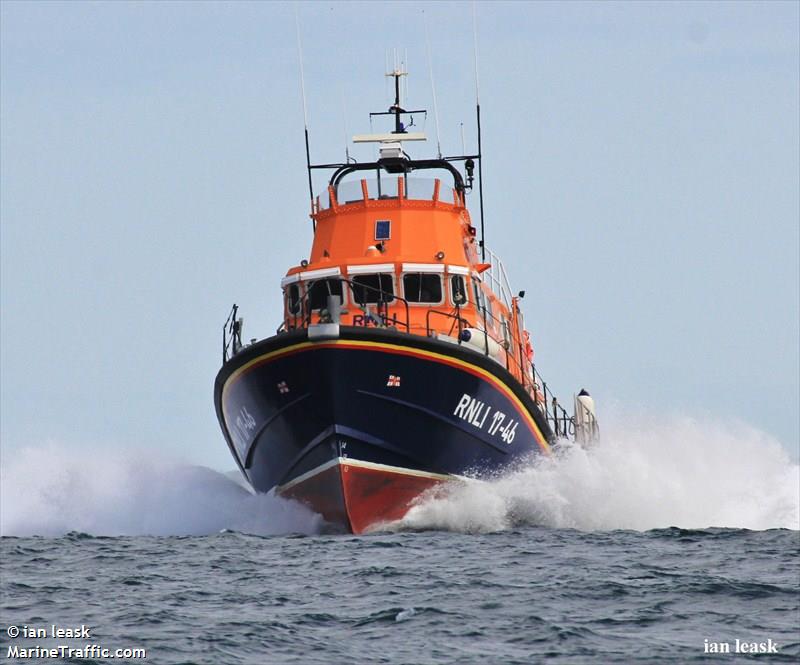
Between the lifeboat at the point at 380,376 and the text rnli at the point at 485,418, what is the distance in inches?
0.8

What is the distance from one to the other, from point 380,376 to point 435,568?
151 inches

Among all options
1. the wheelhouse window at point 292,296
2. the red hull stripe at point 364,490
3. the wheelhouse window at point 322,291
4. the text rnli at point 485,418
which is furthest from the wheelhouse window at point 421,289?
the red hull stripe at point 364,490

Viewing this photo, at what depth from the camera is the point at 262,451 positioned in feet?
57.2

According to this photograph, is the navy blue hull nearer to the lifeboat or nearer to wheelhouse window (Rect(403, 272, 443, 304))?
the lifeboat

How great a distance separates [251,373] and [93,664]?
26.7 ft

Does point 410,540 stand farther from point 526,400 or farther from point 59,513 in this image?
point 59,513

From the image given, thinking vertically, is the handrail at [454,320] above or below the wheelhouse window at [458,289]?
below

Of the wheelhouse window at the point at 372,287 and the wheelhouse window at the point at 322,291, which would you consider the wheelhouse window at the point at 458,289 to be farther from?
the wheelhouse window at the point at 322,291

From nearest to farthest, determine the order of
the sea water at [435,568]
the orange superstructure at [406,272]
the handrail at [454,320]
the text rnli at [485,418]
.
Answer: the sea water at [435,568], the text rnli at [485,418], the handrail at [454,320], the orange superstructure at [406,272]

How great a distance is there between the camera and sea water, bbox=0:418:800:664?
926 centimetres

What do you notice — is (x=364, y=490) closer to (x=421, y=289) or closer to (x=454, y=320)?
(x=454, y=320)

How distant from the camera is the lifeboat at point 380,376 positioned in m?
15.9

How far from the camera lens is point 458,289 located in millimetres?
18375

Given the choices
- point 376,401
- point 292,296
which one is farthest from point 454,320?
point 292,296
